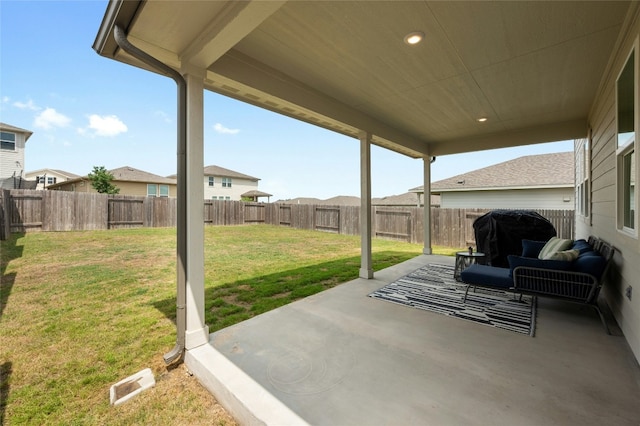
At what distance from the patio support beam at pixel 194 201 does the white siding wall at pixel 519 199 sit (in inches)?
489

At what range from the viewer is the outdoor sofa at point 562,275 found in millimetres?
3004

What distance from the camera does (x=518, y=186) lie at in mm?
10945

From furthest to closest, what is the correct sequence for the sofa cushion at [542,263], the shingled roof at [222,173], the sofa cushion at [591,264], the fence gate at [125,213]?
the shingled roof at [222,173] < the fence gate at [125,213] < the sofa cushion at [542,263] < the sofa cushion at [591,264]

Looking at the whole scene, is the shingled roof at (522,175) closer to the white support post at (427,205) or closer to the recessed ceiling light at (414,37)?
the white support post at (427,205)

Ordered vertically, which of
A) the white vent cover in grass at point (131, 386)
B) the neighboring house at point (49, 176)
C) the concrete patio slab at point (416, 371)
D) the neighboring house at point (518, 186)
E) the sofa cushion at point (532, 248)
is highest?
the neighboring house at point (49, 176)

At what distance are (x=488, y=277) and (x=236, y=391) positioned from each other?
3.41m

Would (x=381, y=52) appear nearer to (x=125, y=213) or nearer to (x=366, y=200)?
(x=366, y=200)

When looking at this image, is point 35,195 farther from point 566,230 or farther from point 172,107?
point 566,230

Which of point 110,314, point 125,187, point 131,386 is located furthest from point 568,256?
point 125,187

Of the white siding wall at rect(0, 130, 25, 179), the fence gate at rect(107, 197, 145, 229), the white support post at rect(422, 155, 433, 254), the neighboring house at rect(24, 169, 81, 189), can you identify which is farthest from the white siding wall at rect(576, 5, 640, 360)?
the neighboring house at rect(24, 169, 81, 189)

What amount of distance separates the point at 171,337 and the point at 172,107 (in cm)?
229

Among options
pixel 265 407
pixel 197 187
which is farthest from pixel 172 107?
pixel 265 407

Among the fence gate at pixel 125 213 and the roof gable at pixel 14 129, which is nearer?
the fence gate at pixel 125 213

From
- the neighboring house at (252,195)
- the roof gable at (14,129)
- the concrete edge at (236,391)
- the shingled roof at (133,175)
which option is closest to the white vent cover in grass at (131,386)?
the concrete edge at (236,391)
